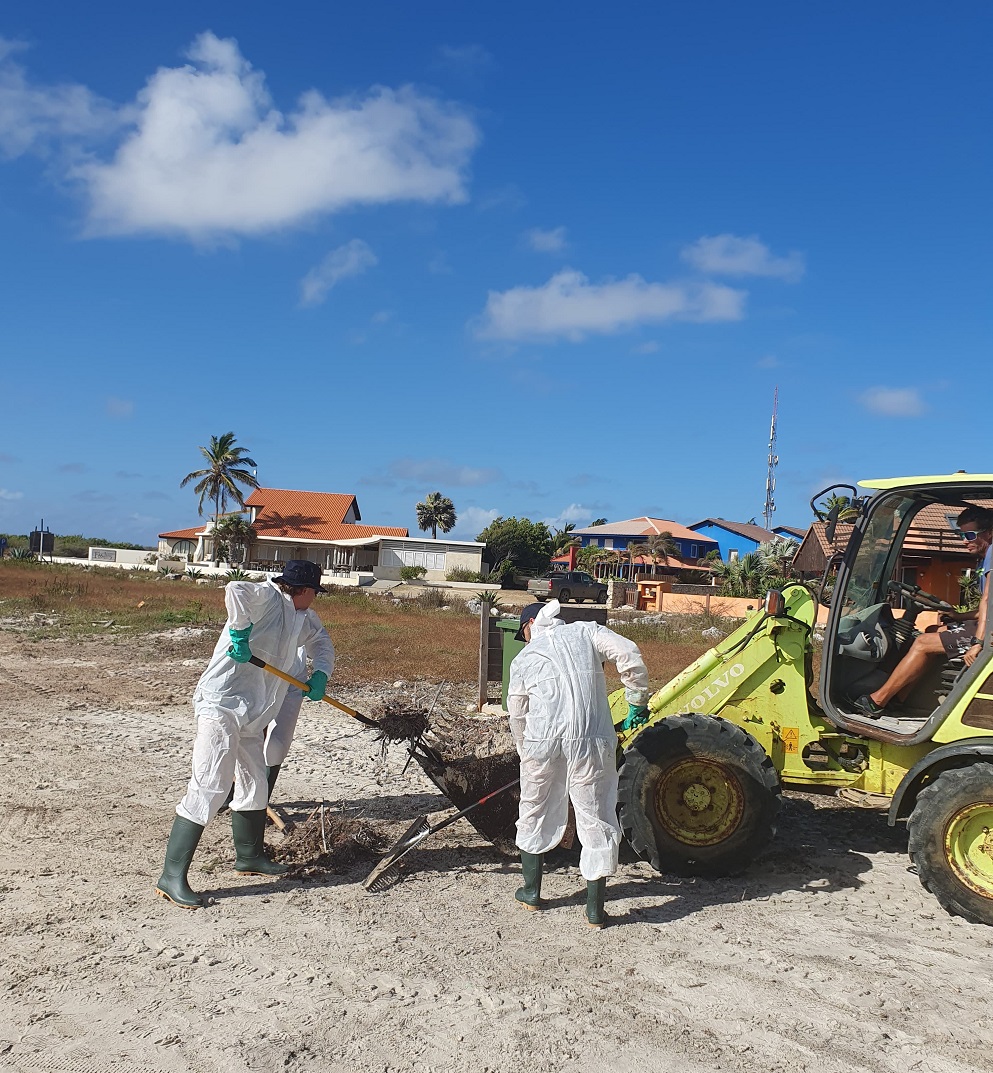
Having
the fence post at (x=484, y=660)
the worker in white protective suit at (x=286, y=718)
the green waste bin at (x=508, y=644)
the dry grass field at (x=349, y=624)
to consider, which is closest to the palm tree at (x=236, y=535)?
the dry grass field at (x=349, y=624)

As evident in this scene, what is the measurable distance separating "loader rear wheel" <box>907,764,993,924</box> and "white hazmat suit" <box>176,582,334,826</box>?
363 centimetres

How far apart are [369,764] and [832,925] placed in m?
4.53

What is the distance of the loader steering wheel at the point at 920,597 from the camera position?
591cm

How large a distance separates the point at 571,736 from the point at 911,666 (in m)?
2.34

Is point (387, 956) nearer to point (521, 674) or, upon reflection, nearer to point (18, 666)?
point (521, 674)

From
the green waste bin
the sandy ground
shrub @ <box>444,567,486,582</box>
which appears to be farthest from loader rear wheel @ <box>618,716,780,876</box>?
shrub @ <box>444,567,486,582</box>

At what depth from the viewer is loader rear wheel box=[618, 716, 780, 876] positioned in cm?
514

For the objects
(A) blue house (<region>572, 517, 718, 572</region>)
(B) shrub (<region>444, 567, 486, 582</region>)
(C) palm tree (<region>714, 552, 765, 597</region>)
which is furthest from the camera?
(A) blue house (<region>572, 517, 718, 572</region>)

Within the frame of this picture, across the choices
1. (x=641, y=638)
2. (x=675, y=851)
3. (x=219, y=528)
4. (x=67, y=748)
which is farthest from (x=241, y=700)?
(x=219, y=528)

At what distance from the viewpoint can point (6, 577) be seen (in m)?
32.5

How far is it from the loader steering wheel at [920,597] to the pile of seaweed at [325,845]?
151 inches

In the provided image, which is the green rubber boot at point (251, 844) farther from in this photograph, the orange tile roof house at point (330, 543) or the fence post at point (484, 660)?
the orange tile roof house at point (330, 543)

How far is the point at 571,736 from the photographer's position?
465 cm

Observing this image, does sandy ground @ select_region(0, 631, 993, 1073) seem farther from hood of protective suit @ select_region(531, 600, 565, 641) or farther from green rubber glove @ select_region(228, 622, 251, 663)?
hood of protective suit @ select_region(531, 600, 565, 641)
